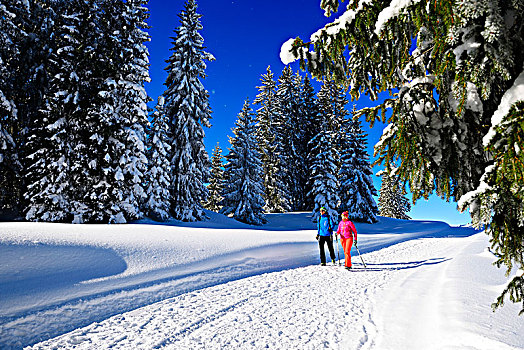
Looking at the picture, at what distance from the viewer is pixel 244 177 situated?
87.2ft

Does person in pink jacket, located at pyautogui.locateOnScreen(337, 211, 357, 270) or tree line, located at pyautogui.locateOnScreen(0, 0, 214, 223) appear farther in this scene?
tree line, located at pyautogui.locateOnScreen(0, 0, 214, 223)

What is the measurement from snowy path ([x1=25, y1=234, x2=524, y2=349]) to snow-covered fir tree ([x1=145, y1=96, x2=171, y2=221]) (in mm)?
12632

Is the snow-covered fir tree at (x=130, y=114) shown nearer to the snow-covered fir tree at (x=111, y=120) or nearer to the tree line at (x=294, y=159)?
the snow-covered fir tree at (x=111, y=120)

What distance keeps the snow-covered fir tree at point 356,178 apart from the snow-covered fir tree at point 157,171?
20788 millimetres

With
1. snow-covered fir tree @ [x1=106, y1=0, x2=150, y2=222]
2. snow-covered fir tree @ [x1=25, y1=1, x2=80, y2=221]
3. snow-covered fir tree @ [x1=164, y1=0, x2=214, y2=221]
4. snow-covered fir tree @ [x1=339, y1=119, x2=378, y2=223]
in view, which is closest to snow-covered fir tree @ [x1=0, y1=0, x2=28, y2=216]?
snow-covered fir tree @ [x1=25, y1=1, x2=80, y2=221]

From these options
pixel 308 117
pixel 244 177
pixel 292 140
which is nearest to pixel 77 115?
pixel 244 177

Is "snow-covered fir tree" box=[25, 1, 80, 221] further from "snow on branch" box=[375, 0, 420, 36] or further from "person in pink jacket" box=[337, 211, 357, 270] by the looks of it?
"snow on branch" box=[375, 0, 420, 36]

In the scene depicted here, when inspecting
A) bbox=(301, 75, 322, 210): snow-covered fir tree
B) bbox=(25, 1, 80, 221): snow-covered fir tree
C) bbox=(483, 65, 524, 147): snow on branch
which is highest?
bbox=(301, 75, 322, 210): snow-covered fir tree

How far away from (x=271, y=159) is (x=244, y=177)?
28.0 ft

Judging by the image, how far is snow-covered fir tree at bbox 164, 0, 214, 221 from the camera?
820 inches

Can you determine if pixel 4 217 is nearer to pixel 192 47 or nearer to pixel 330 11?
pixel 192 47

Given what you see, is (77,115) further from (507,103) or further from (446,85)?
(507,103)

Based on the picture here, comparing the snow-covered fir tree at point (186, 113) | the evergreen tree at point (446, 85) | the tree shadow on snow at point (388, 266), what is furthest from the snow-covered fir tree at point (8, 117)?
the evergreen tree at point (446, 85)

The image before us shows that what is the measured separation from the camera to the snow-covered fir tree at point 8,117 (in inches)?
562
